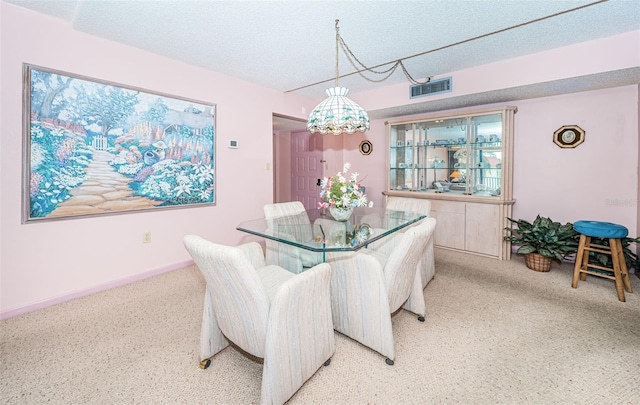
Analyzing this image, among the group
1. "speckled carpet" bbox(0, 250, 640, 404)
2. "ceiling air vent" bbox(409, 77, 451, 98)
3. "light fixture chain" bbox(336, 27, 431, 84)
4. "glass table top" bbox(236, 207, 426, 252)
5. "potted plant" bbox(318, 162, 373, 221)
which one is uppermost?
"light fixture chain" bbox(336, 27, 431, 84)

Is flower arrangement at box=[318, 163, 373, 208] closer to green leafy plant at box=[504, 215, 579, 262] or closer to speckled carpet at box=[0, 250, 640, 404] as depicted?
speckled carpet at box=[0, 250, 640, 404]

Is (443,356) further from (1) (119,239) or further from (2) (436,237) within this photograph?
(1) (119,239)

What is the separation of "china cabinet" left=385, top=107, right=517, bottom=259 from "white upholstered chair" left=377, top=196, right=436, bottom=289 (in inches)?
47.1

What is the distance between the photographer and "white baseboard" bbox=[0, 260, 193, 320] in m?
2.25

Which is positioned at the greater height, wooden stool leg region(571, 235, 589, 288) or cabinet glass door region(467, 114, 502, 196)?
cabinet glass door region(467, 114, 502, 196)

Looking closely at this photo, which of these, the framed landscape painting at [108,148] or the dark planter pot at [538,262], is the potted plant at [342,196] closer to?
the framed landscape painting at [108,148]

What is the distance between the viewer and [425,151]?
14.4 feet

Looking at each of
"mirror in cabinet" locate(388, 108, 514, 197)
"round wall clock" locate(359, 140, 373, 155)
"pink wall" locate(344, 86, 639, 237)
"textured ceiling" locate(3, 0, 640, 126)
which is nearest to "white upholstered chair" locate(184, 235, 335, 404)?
"textured ceiling" locate(3, 0, 640, 126)

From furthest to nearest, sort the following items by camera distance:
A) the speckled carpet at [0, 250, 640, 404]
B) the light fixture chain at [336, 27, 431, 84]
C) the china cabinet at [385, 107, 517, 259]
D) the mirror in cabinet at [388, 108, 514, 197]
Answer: the mirror in cabinet at [388, 108, 514, 197], the china cabinet at [385, 107, 517, 259], the light fixture chain at [336, 27, 431, 84], the speckled carpet at [0, 250, 640, 404]

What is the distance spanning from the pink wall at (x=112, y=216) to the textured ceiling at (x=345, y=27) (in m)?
0.19

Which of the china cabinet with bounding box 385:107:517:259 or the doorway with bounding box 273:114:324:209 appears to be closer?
the china cabinet with bounding box 385:107:517:259

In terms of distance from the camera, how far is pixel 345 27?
237cm

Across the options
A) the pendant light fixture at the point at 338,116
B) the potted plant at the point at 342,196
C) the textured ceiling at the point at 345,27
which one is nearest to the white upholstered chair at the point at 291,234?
the potted plant at the point at 342,196

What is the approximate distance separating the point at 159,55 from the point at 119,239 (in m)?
1.92
